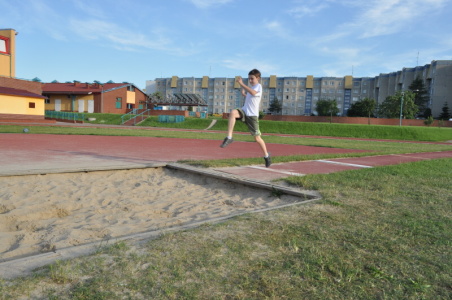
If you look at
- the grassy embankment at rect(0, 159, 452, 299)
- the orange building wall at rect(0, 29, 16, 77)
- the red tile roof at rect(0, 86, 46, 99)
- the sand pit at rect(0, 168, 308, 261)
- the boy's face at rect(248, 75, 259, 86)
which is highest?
the orange building wall at rect(0, 29, 16, 77)

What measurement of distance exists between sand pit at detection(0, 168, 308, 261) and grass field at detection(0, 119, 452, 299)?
2.28 ft

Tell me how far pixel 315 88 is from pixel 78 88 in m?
72.2

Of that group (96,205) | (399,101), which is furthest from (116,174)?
(399,101)

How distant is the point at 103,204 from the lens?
4.89 meters

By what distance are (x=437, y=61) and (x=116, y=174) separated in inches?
3479

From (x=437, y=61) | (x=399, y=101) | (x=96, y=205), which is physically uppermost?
(x=437, y=61)

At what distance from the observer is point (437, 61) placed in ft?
251

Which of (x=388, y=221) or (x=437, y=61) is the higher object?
(x=437, y=61)

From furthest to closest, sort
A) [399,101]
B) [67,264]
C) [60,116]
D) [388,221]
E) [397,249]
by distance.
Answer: [399,101]
[60,116]
[388,221]
[397,249]
[67,264]

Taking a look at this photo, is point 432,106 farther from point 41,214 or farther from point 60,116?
point 41,214

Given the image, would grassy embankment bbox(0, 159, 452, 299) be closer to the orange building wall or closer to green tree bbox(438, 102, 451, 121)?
the orange building wall

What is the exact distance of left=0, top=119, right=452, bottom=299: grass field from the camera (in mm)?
2184

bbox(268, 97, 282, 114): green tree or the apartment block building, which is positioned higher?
the apartment block building

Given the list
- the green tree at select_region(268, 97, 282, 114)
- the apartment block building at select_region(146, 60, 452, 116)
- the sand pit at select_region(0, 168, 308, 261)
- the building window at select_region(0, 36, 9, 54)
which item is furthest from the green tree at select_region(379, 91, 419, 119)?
the sand pit at select_region(0, 168, 308, 261)
